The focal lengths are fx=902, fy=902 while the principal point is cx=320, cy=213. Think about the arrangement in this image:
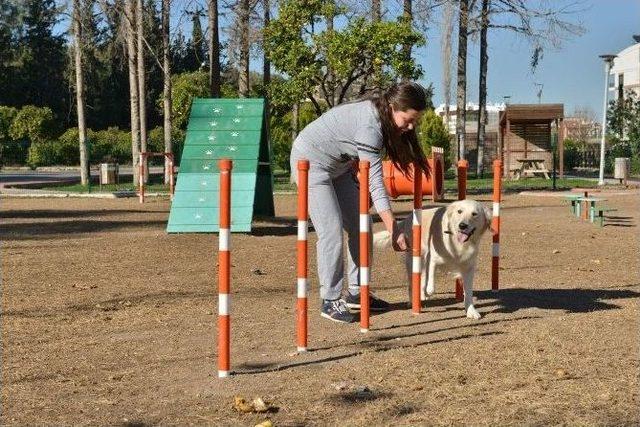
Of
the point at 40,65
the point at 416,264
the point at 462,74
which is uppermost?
the point at 40,65

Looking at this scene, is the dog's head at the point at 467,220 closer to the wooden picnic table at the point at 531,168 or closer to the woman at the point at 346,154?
the woman at the point at 346,154

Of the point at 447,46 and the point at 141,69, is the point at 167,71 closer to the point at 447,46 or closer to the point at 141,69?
the point at 141,69

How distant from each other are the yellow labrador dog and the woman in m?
0.46

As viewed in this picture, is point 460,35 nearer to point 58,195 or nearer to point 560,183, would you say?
point 560,183

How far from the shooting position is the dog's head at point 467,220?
22.5ft

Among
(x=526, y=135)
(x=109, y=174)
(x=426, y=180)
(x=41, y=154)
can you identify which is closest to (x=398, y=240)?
(x=426, y=180)

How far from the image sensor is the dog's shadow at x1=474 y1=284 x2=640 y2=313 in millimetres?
7438

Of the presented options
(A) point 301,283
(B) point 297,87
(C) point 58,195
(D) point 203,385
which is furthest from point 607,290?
(C) point 58,195

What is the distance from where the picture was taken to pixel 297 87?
27188 mm

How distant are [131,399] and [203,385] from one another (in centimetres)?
43

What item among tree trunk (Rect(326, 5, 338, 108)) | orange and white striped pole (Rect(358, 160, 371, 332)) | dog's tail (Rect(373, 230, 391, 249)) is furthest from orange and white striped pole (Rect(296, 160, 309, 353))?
tree trunk (Rect(326, 5, 338, 108))

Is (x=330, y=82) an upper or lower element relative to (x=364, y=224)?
upper

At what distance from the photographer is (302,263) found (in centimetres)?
580

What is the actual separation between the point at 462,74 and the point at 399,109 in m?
30.1
